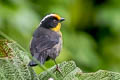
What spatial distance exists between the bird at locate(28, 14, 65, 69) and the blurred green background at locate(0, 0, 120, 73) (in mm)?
789

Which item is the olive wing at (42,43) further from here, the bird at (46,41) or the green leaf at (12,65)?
the green leaf at (12,65)

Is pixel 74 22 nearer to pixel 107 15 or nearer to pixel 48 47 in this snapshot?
pixel 107 15

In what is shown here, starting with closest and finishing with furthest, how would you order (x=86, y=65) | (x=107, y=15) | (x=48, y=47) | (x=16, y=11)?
(x=48, y=47), (x=16, y=11), (x=86, y=65), (x=107, y=15)

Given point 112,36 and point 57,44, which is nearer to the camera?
point 57,44

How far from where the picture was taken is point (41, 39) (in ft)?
8.48

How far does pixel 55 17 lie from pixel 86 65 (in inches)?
56.8

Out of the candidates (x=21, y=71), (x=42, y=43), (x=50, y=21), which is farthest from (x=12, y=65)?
(x=50, y=21)

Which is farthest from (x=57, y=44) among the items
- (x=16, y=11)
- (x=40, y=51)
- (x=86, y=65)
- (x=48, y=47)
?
(x=86, y=65)

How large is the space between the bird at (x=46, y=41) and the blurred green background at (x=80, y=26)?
789mm

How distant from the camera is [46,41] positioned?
2631 mm

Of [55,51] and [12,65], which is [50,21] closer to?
[55,51]

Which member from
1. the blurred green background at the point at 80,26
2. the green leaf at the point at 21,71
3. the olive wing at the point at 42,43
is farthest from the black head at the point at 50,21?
the green leaf at the point at 21,71

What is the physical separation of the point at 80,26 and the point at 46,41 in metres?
2.41

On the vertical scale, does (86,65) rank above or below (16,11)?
below
